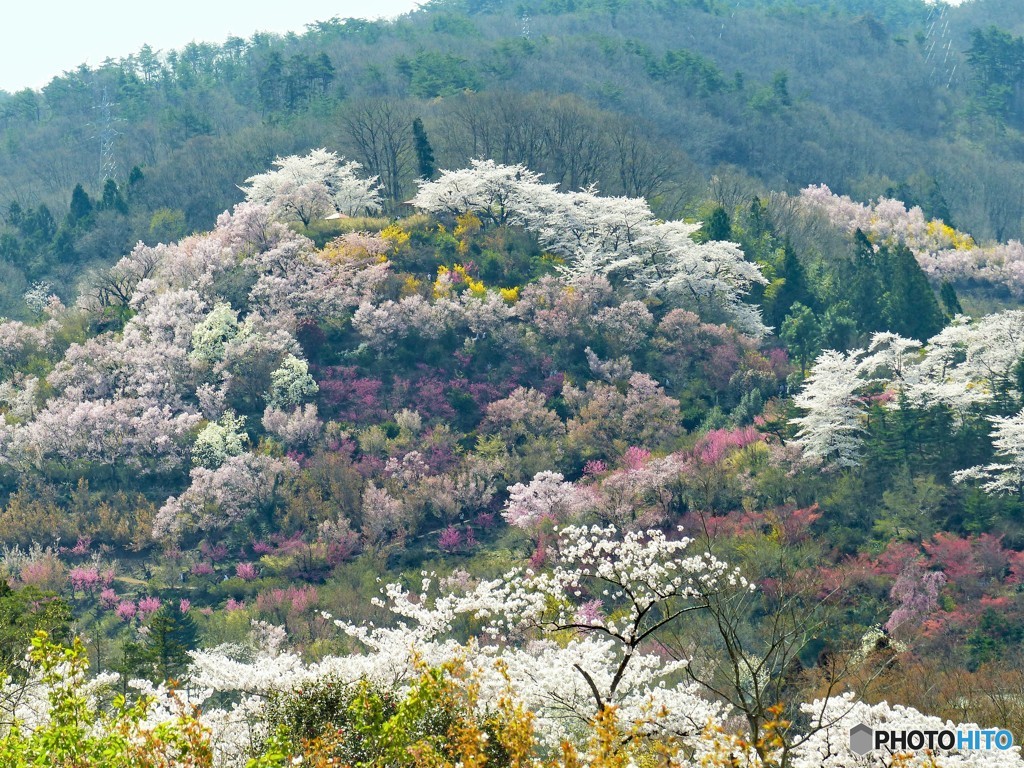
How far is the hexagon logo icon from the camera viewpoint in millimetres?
19469

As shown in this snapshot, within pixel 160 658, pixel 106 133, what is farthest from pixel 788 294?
pixel 106 133

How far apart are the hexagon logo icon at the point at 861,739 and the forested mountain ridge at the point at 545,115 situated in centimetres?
5607

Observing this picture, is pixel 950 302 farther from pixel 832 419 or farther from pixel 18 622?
pixel 18 622

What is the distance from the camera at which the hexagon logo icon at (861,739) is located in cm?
1947

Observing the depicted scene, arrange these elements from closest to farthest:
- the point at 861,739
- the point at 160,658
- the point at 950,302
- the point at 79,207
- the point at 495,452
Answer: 1. the point at 861,739
2. the point at 160,658
3. the point at 495,452
4. the point at 950,302
5. the point at 79,207

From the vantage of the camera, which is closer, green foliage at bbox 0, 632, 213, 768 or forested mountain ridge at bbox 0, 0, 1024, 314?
green foliage at bbox 0, 632, 213, 768

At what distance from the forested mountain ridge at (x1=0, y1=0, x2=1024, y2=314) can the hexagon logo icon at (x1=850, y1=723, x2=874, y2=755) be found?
56.1 m

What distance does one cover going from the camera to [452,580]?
41.3 metres

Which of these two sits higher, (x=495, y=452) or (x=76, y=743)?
(x=76, y=743)

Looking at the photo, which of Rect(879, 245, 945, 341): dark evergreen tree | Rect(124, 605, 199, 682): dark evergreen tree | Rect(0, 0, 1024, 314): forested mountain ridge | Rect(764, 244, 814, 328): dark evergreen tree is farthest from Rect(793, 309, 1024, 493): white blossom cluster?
Rect(0, 0, 1024, 314): forested mountain ridge

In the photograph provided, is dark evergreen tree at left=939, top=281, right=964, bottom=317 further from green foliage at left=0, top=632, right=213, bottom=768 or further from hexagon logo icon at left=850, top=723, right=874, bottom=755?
green foliage at left=0, top=632, right=213, bottom=768

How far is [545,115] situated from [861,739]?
206 feet

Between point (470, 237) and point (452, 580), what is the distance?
26.7m

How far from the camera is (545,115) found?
7812cm
